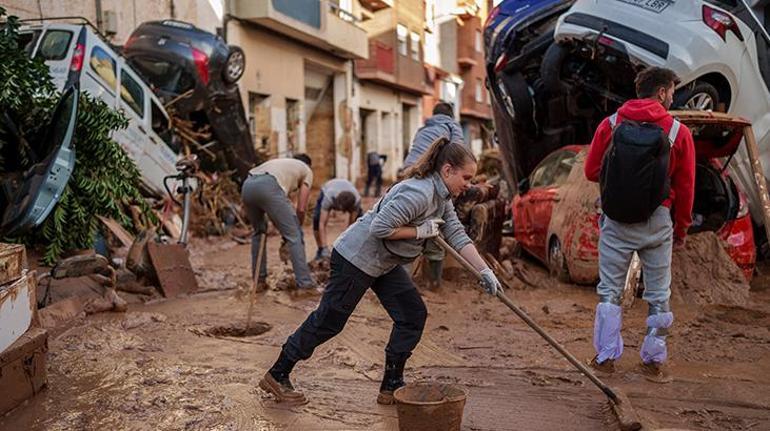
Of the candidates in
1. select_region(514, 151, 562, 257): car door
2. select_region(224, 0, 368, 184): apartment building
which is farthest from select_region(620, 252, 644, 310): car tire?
select_region(224, 0, 368, 184): apartment building

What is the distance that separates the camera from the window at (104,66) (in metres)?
8.88

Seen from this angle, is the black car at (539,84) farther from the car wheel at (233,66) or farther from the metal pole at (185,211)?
the car wheel at (233,66)

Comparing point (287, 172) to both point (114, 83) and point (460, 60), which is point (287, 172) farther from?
point (460, 60)

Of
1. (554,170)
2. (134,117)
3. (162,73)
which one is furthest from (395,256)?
(162,73)

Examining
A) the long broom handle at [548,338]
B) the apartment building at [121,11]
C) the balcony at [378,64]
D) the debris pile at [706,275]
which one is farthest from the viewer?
the balcony at [378,64]

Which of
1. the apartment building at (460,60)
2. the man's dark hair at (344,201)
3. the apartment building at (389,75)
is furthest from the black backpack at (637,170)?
the apartment building at (460,60)

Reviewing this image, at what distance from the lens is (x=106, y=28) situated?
14195 mm

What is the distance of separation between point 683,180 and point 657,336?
0.92m

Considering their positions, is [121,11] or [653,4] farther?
[121,11]

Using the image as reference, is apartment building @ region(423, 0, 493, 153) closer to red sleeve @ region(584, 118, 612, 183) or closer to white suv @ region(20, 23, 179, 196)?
white suv @ region(20, 23, 179, 196)

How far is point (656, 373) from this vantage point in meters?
4.43

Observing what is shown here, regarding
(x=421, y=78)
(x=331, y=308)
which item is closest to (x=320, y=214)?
(x=331, y=308)

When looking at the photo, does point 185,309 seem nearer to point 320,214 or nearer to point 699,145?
point 320,214

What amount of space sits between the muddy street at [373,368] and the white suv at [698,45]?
1747 mm
